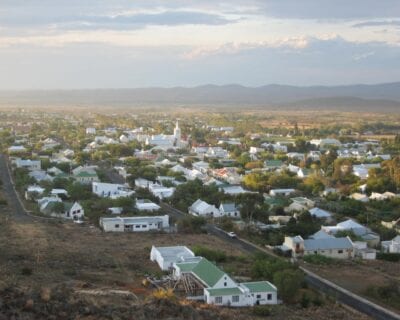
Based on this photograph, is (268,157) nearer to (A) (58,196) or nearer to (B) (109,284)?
(A) (58,196)

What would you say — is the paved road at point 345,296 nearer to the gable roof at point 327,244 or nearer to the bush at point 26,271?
the gable roof at point 327,244

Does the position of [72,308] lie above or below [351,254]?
above

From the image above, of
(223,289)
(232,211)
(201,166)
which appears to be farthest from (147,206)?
(201,166)

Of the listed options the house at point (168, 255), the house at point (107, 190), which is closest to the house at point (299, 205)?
the house at point (107, 190)

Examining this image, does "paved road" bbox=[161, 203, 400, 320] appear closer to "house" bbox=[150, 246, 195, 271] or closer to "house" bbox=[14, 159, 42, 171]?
"house" bbox=[150, 246, 195, 271]

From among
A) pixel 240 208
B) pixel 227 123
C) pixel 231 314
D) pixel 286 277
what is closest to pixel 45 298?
pixel 231 314

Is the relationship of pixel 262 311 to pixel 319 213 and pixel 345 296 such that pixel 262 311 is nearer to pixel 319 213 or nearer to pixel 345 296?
pixel 345 296
